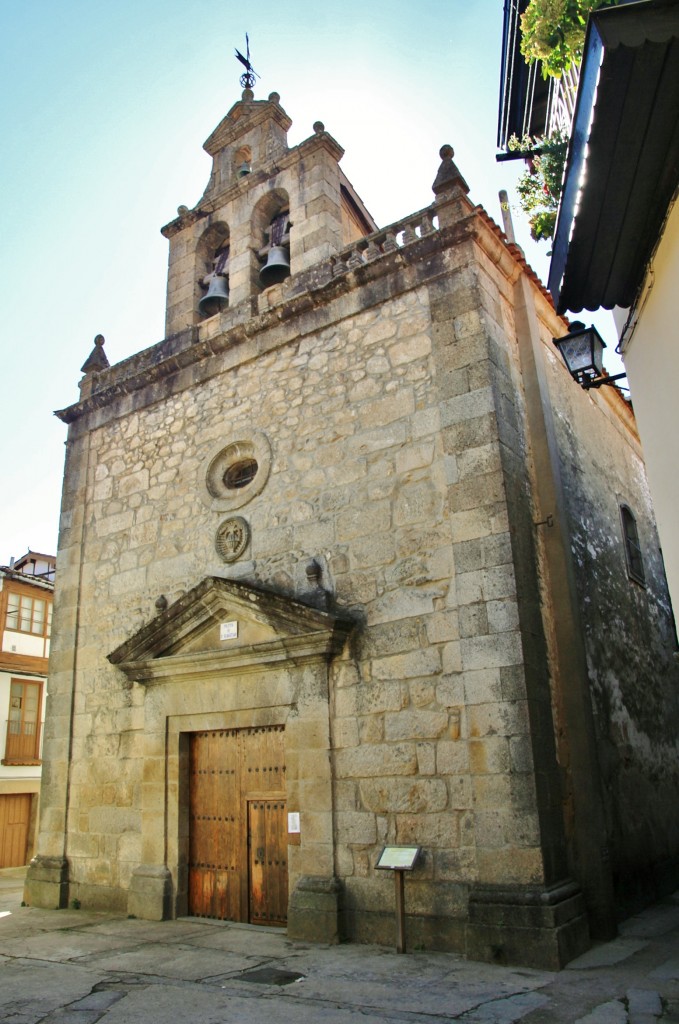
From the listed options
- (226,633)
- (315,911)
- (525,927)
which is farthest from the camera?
(226,633)

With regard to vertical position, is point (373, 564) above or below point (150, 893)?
above

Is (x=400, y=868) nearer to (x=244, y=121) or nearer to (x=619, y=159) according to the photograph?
(x=619, y=159)

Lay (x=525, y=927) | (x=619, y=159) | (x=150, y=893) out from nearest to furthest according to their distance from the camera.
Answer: (x=619, y=159)
(x=525, y=927)
(x=150, y=893)

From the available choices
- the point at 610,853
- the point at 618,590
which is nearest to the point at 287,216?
the point at 618,590

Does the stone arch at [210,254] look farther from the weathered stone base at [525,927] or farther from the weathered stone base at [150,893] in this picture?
the weathered stone base at [525,927]

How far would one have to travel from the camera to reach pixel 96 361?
9.80 metres

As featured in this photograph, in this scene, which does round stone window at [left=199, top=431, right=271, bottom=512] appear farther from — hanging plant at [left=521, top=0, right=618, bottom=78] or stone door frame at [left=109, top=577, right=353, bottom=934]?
hanging plant at [left=521, top=0, right=618, bottom=78]

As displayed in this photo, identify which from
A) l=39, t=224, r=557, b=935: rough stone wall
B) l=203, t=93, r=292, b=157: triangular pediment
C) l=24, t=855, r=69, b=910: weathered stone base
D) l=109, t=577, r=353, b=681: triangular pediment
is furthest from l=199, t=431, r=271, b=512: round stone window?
l=203, t=93, r=292, b=157: triangular pediment

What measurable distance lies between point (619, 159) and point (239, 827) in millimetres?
5811

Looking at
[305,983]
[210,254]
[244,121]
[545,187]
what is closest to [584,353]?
[545,187]

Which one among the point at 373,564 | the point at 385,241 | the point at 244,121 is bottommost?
the point at 373,564

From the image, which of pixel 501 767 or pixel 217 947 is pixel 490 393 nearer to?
pixel 501 767

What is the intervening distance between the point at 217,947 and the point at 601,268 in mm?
5376

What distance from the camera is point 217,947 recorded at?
5.58 meters
